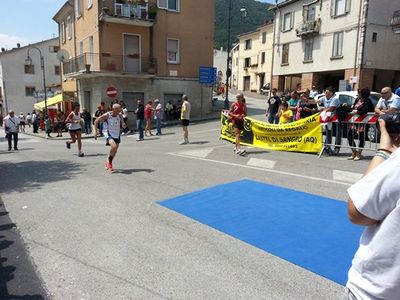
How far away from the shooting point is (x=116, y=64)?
85.0 feet

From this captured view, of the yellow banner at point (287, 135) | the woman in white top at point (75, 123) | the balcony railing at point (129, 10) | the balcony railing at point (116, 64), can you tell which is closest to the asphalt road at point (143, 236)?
the yellow banner at point (287, 135)

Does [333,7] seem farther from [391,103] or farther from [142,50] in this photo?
[391,103]

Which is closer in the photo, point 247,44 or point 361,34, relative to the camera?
point 361,34

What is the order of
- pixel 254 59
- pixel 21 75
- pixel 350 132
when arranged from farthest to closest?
pixel 254 59 → pixel 21 75 → pixel 350 132

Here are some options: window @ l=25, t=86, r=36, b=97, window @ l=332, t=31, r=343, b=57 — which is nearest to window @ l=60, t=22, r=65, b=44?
window @ l=25, t=86, r=36, b=97

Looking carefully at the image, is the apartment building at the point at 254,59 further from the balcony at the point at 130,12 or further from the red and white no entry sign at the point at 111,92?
the red and white no entry sign at the point at 111,92

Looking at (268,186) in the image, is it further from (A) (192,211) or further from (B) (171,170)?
(B) (171,170)

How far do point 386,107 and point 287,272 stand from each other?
23.5ft

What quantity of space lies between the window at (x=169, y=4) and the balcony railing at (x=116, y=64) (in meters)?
4.12

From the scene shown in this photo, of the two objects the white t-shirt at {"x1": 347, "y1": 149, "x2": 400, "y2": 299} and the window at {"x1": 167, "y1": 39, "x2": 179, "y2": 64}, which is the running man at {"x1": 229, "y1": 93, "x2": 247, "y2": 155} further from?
the window at {"x1": 167, "y1": 39, "x2": 179, "y2": 64}

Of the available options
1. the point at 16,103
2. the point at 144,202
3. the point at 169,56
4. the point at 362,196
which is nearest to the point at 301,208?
the point at 144,202

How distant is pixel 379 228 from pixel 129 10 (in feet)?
87.7

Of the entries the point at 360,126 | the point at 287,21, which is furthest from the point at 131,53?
the point at 360,126

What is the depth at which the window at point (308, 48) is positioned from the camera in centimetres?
3353
